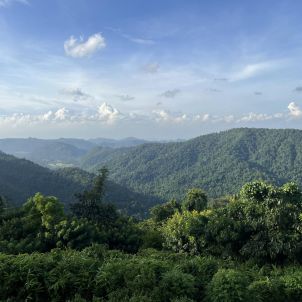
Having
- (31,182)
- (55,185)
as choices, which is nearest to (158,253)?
(55,185)

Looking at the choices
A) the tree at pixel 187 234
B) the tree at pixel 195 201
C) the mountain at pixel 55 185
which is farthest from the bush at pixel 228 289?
the mountain at pixel 55 185

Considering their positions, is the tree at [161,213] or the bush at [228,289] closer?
the bush at [228,289]

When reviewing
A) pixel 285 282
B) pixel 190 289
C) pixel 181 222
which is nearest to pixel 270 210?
pixel 181 222

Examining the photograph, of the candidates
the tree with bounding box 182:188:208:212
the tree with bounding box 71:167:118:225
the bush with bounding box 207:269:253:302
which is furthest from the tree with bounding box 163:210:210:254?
the tree with bounding box 182:188:208:212

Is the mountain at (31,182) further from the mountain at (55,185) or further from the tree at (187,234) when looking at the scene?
the tree at (187,234)

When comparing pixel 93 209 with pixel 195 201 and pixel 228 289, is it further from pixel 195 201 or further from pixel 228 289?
pixel 228 289

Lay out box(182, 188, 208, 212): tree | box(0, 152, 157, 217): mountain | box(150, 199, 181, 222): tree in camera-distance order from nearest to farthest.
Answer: box(182, 188, 208, 212): tree → box(150, 199, 181, 222): tree → box(0, 152, 157, 217): mountain

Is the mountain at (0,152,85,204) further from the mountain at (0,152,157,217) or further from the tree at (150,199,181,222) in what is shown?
the tree at (150,199,181,222)

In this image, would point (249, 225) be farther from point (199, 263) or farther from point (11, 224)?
point (11, 224)
